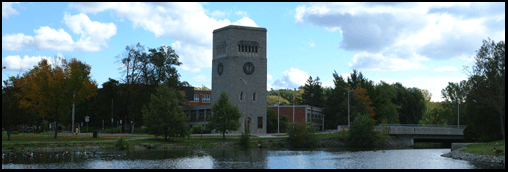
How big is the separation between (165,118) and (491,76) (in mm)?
36558

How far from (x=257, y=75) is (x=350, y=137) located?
24.0m

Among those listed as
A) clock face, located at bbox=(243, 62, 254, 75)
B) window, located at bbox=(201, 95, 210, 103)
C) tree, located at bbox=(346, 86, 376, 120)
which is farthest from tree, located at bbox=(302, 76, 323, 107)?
clock face, located at bbox=(243, 62, 254, 75)

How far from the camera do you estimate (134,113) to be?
86.8m

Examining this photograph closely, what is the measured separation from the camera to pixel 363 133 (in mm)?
70250

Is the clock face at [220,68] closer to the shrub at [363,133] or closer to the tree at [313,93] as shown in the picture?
the shrub at [363,133]

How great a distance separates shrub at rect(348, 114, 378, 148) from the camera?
70000 millimetres

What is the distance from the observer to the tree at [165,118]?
63688mm

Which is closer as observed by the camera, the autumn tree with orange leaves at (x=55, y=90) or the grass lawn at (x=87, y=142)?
the grass lawn at (x=87, y=142)

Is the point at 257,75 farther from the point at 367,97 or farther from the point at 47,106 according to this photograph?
the point at 47,106

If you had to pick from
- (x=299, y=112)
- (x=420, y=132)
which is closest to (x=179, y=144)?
(x=420, y=132)

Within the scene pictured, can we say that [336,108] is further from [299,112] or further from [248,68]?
[248,68]

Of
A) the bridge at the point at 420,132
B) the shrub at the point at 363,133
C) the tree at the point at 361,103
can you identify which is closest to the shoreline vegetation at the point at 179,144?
the shrub at the point at 363,133

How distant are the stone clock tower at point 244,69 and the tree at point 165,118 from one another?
922 inches

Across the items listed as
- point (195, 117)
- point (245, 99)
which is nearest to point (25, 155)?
point (245, 99)
